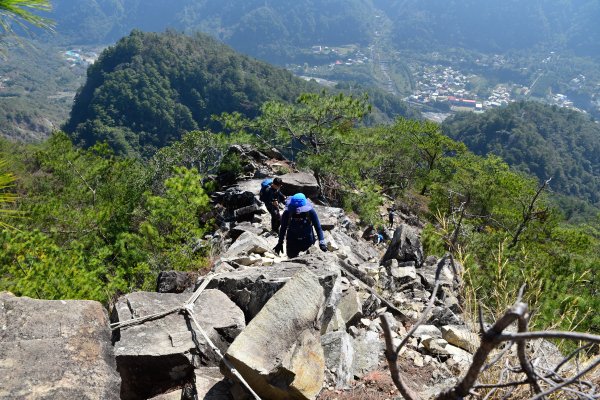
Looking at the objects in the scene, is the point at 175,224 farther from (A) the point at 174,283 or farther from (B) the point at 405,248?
(B) the point at 405,248

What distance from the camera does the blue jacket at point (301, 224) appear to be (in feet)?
23.8

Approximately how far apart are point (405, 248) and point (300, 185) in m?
4.79

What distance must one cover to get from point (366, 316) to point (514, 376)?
3.03 metres

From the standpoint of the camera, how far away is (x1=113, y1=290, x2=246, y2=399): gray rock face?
4.11 m

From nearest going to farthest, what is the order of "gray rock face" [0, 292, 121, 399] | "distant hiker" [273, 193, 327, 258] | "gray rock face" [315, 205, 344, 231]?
"gray rock face" [0, 292, 121, 399] → "distant hiker" [273, 193, 327, 258] → "gray rock face" [315, 205, 344, 231]

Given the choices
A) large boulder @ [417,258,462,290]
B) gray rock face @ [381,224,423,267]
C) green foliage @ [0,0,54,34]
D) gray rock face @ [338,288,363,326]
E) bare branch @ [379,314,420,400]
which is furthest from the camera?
gray rock face @ [381,224,423,267]

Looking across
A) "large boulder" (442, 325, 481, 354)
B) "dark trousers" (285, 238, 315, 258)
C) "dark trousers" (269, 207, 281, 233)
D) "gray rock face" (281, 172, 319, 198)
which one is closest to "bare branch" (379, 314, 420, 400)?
"large boulder" (442, 325, 481, 354)

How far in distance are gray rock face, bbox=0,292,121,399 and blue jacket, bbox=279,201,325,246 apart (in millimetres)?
3754

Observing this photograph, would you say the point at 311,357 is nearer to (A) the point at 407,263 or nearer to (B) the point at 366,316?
(B) the point at 366,316

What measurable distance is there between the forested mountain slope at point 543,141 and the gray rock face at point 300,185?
10581 centimetres

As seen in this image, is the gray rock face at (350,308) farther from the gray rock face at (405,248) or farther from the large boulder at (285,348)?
the gray rock face at (405,248)

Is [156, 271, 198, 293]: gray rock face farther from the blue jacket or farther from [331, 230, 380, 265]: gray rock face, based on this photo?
[331, 230, 380, 265]: gray rock face

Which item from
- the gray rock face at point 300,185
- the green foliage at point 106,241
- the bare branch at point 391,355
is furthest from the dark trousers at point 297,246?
the gray rock face at point 300,185

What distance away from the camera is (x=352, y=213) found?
16188mm
